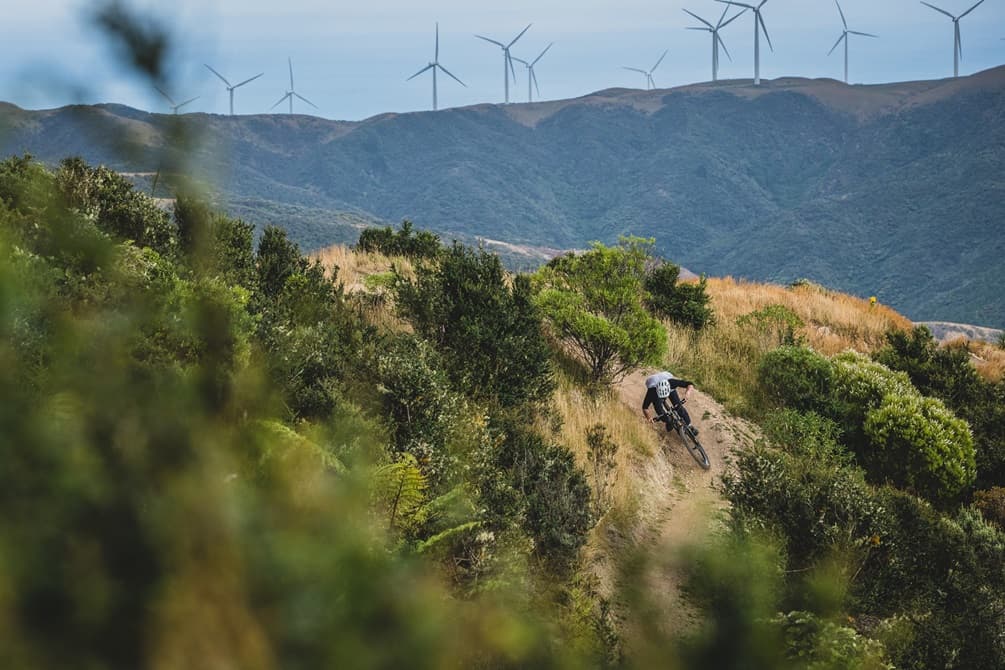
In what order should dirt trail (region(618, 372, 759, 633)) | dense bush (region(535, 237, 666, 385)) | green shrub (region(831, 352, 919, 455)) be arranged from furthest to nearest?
dense bush (region(535, 237, 666, 385)), green shrub (region(831, 352, 919, 455)), dirt trail (region(618, 372, 759, 633))

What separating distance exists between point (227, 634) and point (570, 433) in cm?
1098

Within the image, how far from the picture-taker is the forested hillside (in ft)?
2.34

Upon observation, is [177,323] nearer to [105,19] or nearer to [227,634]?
[105,19]

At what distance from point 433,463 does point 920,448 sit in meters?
9.90

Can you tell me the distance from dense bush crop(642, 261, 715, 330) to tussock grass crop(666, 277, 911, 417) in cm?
45

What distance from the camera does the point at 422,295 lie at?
39.6 feet

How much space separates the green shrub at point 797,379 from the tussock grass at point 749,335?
41 cm

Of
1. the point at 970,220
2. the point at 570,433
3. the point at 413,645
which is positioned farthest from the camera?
the point at 970,220

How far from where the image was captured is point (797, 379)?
16109mm

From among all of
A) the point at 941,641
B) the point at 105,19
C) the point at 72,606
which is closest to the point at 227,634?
the point at 72,606

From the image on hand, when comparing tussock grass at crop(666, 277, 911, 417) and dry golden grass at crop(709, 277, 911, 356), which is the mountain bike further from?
dry golden grass at crop(709, 277, 911, 356)

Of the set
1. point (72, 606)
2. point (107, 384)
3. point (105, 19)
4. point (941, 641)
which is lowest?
point (941, 641)

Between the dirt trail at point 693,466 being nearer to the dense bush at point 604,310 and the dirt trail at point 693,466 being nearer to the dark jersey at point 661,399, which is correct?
the dark jersey at point 661,399

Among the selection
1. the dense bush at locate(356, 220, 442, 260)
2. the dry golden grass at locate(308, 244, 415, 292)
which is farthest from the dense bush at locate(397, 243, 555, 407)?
the dense bush at locate(356, 220, 442, 260)
